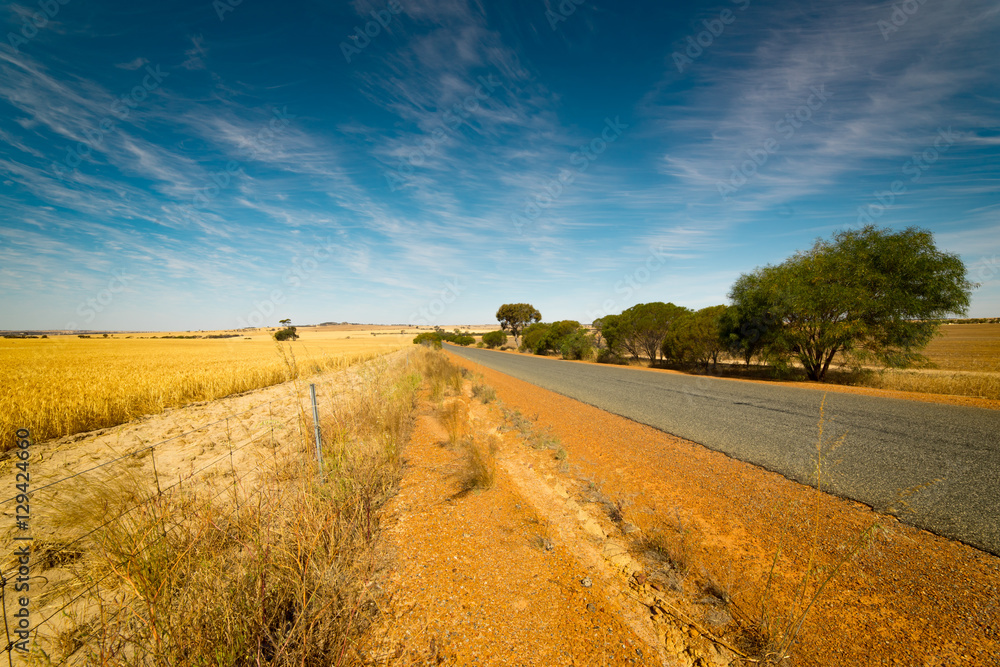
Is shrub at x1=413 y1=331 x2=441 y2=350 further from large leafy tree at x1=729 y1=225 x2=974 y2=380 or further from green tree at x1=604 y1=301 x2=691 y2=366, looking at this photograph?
large leafy tree at x1=729 y1=225 x2=974 y2=380

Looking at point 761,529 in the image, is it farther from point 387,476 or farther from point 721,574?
point 387,476

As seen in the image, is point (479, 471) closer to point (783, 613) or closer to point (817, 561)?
point (783, 613)

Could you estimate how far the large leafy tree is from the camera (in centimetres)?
1289

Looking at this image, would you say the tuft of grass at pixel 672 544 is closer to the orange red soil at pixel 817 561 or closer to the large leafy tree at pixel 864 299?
the orange red soil at pixel 817 561

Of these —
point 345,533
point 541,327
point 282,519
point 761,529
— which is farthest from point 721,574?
point 541,327

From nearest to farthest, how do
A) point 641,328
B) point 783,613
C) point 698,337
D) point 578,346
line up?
point 783,613
point 698,337
point 641,328
point 578,346

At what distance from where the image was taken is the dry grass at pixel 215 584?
2.02 metres

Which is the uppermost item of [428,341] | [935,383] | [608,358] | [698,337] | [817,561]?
[698,337]

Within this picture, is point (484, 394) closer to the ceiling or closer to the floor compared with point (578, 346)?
closer to the floor

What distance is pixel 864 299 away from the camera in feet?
43.9

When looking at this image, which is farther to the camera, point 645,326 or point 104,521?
point 645,326

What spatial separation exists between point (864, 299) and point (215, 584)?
20.3 metres

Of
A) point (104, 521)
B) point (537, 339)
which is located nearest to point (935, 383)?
point (104, 521)

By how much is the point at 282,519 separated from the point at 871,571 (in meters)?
5.43
